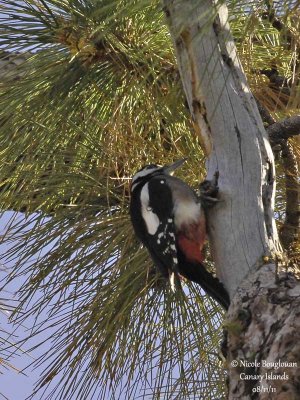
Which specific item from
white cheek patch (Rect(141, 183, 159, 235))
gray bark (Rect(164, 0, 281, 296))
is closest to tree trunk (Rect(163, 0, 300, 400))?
gray bark (Rect(164, 0, 281, 296))

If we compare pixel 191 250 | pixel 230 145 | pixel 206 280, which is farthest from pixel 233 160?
pixel 191 250

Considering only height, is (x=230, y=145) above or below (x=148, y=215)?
above

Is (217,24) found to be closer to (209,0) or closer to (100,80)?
(209,0)

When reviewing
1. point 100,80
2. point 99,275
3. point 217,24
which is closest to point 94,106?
point 100,80

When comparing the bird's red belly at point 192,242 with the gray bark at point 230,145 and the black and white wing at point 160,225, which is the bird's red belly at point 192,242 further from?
the gray bark at point 230,145

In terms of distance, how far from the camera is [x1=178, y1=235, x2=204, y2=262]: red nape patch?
6.42ft

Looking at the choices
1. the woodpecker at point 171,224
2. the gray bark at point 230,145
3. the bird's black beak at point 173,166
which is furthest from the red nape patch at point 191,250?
the gray bark at point 230,145

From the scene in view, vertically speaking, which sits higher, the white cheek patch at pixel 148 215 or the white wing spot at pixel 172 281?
the white cheek patch at pixel 148 215

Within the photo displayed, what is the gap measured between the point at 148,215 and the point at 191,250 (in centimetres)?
12

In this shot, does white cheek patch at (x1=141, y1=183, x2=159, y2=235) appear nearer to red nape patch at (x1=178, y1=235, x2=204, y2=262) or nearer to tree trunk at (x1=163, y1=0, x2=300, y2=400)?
red nape patch at (x1=178, y1=235, x2=204, y2=262)

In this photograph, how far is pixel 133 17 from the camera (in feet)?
6.39

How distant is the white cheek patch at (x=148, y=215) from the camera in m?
1.94

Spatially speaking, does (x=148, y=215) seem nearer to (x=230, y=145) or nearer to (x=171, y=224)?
(x=171, y=224)

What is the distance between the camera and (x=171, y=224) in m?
2.16
